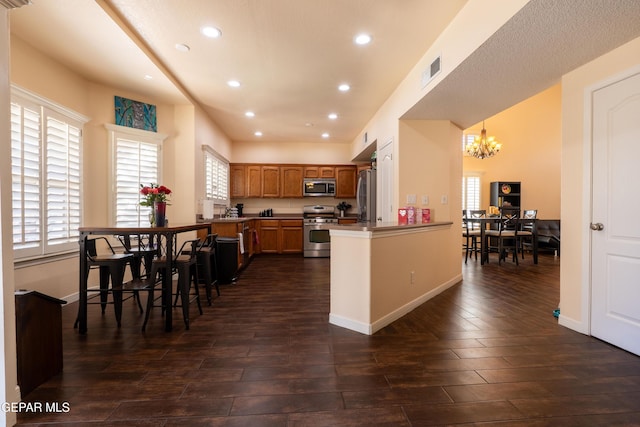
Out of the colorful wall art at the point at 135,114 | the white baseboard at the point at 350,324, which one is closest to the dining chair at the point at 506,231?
the white baseboard at the point at 350,324

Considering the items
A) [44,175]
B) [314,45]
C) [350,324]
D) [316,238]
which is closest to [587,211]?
[350,324]

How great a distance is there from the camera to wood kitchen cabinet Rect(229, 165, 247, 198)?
7.27 m

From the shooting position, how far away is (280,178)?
24.1 ft

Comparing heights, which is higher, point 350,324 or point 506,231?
point 506,231

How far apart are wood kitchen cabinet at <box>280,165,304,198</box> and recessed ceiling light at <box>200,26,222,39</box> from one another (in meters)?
4.56

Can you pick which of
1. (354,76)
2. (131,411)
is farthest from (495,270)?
(131,411)

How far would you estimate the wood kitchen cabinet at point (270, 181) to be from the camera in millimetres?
7316

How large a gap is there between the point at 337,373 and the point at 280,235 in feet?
16.9

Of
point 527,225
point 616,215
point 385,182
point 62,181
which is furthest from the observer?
point 527,225

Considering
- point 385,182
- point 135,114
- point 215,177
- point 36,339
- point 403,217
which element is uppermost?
point 135,114

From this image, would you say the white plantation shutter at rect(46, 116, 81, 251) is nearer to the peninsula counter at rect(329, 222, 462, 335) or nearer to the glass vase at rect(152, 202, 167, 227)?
the glass vase at rect(152, 202, 167, 227)

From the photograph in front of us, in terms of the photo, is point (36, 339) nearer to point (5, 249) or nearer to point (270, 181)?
point (5, 249)

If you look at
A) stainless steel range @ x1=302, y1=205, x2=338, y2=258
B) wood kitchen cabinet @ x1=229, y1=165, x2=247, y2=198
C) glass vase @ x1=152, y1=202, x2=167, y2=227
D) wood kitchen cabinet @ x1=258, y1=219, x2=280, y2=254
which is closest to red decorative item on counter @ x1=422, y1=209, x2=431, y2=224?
glass vase @ x1=152, y1=202, x2=167, y2=227

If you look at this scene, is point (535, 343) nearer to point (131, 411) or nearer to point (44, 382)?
point (131, 411)
